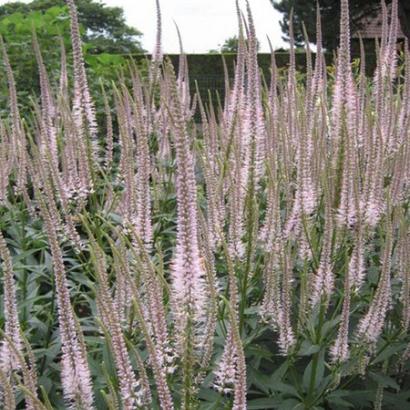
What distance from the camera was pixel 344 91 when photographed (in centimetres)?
325

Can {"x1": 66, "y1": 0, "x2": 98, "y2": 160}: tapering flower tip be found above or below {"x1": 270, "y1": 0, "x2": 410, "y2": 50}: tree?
below

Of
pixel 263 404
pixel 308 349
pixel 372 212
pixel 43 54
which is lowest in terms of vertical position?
pixel 263 404

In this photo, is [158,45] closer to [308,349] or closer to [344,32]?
[344,32]

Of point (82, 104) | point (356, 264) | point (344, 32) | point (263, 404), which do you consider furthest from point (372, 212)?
point (82, 104)

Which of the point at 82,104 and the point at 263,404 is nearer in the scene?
the point at 263,404

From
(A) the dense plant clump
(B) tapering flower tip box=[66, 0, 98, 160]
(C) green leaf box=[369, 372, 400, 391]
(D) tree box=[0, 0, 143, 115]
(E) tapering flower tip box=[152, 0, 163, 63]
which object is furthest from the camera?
(D) tree box=[0, 0, 143, 115]

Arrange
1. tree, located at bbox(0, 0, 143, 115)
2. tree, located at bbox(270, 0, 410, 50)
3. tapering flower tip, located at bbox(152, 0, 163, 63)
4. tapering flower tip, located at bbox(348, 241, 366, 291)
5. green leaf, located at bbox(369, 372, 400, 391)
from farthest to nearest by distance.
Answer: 1. tree, located at bbox(270, 0, 410, 50)
2. tree, located at bbox(0, 0, 143, 115)
3. tapering flower tip, located at bbox(152, 0, 163, 63)
4. green leaf, located at bbox(369, 372, 400, 391)
5. tapering flower tip, located at bbox(348, 241, 366, 291)

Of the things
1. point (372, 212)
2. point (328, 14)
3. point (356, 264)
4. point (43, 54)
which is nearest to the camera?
point (356, 264)

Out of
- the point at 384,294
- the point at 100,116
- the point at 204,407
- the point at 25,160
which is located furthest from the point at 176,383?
the point at 100,116

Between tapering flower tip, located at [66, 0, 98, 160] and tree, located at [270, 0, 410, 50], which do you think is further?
tree, located at [270, 0, 410, 50]

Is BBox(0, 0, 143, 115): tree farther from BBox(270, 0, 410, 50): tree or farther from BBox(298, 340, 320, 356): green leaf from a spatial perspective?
BBox(270, 0, 410, 50): tree

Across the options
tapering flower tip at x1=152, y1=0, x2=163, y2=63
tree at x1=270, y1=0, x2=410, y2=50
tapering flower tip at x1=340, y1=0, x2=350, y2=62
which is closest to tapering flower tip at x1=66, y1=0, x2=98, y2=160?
tapering flower tip at x1=152, y1=0, x2=163, y2=63

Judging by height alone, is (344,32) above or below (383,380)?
above

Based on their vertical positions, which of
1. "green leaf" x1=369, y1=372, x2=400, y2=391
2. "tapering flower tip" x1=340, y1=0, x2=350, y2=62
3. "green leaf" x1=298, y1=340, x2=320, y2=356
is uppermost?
"tapering flower tip" x1=340, y1=0, x2=350, y2=62
